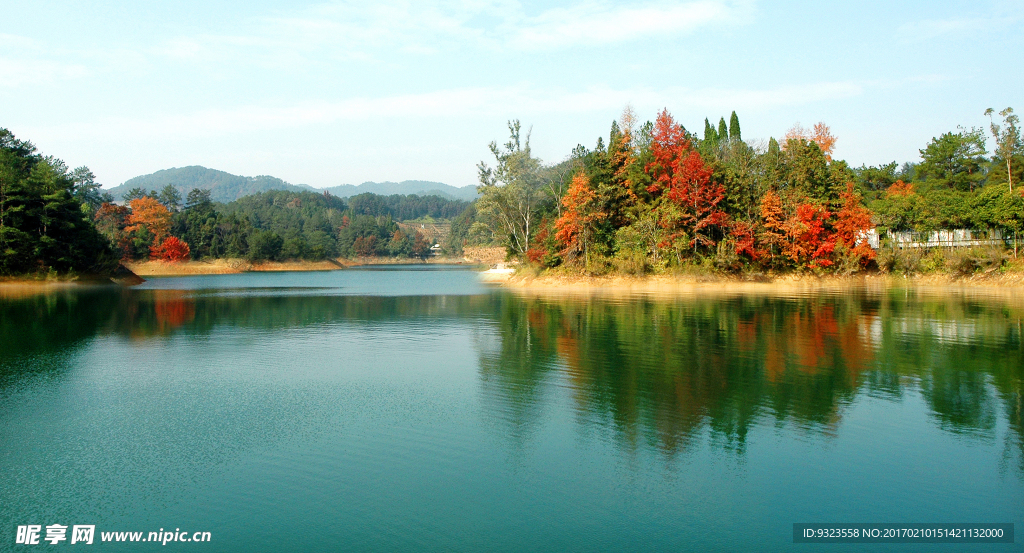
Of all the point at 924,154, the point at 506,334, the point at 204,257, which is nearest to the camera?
the point at 506,334

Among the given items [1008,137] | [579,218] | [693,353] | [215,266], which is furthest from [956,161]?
[215,266]

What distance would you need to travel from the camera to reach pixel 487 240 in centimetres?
6525

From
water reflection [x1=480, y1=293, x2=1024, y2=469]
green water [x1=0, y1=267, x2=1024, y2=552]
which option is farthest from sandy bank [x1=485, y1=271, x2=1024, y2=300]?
green water [x1=0, y1=267, x2=1024, y2=552]

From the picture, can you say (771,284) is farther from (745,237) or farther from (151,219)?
(151,219)

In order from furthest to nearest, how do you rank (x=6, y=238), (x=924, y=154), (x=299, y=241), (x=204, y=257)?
(x=299, y=241), (x=204, y=257), (x=924, y=154), (x=6, y=238)

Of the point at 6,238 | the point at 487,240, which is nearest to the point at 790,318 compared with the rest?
the point at 487,240

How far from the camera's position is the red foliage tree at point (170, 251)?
9219 cm

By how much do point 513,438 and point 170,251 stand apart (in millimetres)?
98179

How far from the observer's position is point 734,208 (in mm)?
47000

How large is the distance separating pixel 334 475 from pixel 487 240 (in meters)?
57.5

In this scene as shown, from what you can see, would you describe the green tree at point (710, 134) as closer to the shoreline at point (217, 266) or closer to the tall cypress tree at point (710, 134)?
the tall cypress tree at point (710, 134)

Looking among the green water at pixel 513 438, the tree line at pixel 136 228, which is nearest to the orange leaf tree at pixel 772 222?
the green water at pixel 513 438

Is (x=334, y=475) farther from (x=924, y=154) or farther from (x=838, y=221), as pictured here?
(x=924, y=154)

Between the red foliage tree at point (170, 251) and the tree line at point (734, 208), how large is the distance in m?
66.1
